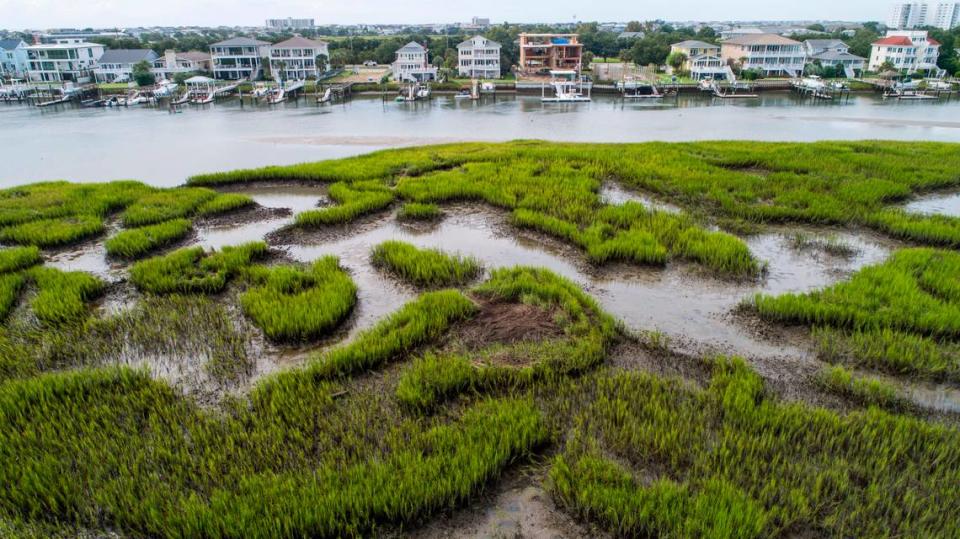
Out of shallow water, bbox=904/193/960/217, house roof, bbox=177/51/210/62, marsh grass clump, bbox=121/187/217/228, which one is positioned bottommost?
shallow water, bbox=904/193/960/217

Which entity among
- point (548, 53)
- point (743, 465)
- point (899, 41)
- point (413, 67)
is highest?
point (899, 41)

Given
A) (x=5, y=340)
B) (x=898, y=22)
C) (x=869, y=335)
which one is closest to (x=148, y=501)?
(x=5, y=340)

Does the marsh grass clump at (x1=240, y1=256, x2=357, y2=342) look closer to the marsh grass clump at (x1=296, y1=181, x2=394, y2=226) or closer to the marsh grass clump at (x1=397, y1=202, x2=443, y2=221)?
the marsh grass clump at (x1=296, y1=181, x2=394, y2=226)

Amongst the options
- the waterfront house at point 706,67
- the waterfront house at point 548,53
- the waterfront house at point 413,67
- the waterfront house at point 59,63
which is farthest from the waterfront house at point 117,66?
the waterfront house at point 706,67

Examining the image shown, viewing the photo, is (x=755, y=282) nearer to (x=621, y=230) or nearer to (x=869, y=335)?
(x=869, y=335)

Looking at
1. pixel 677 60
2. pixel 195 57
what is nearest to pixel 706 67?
pixel 677 60

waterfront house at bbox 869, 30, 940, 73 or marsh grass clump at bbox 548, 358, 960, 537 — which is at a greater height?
waterfront house at bbox 869, 30, 940, 73

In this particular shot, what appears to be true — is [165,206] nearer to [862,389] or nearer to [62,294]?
[62,294]

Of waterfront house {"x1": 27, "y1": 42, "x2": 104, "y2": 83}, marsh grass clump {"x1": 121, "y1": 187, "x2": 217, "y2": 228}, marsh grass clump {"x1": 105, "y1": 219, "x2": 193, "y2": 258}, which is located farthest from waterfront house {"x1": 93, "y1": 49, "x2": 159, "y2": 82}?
marsh grass clump {"x1": 105, "y1": 219, "x2": 193, "y2": 258}
